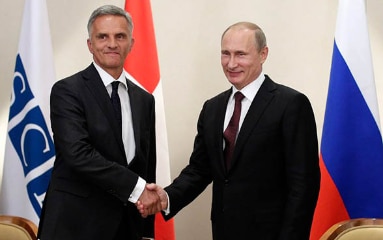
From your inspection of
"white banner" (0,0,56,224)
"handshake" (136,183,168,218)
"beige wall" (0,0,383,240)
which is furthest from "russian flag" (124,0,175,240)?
"handshake" (136,183,168,218)

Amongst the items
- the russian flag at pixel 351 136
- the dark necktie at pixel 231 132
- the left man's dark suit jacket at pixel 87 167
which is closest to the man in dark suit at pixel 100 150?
the left man's dark suit jacket at pixel 87 167

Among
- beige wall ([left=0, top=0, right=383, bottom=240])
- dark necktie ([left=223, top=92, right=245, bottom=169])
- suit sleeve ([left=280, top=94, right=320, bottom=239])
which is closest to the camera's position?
suit sleeve ([left=280, top=94, right=320, bottom=239])

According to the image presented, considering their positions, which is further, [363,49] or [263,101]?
[363,49]

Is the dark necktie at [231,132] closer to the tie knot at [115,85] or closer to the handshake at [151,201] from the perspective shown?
the handshake at [151,201]

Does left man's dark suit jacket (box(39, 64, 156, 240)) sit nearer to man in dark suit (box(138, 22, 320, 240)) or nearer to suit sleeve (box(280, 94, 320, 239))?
man in dark suit (box(138, 22, 320, 240))

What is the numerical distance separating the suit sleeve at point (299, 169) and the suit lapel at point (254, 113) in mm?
104

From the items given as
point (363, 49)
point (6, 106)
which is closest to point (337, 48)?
point (363, 49)

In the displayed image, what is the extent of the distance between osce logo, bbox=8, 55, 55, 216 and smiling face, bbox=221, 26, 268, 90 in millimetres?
1317

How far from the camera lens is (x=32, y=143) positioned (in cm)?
324

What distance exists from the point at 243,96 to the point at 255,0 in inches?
54.0

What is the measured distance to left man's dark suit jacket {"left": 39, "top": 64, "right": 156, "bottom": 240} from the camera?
229cm

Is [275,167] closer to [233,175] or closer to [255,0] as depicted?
[233,175]

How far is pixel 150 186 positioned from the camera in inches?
97.1

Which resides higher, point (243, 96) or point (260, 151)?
point (243, 96)
